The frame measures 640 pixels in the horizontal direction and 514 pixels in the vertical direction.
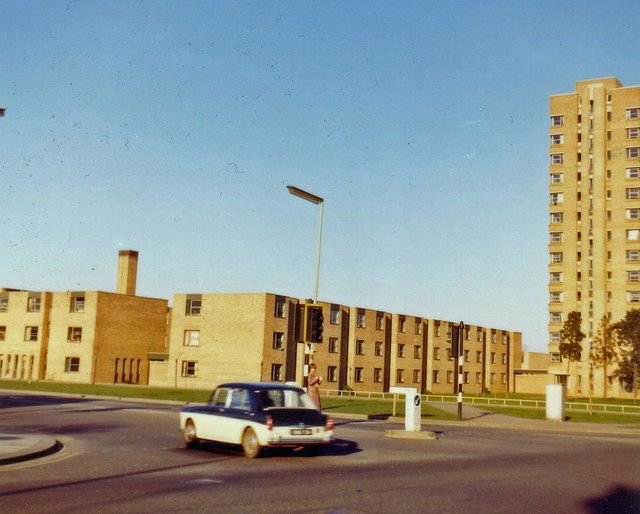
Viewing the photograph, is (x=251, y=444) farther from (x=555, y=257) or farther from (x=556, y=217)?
(x=556, y=217)

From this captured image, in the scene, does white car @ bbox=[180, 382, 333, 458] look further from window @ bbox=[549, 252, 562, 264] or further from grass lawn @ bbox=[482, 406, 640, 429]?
window @ bbox=[549, 252, 562, 264]

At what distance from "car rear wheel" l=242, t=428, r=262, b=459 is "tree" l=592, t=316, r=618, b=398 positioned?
2949 inches

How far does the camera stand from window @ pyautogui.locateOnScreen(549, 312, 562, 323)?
92.9m

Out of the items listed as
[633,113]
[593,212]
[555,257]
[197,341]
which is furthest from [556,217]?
[197,341]

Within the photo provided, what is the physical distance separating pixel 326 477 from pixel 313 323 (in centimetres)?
1126

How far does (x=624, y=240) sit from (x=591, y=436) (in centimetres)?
7137

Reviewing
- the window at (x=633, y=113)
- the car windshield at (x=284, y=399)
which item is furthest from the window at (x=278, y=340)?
the window at (x=633, y=113)

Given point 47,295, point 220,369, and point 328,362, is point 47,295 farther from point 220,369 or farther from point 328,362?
point 328,362

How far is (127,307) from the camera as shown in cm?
7381

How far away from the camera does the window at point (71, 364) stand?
69.6 metres

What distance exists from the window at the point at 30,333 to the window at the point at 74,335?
436cm

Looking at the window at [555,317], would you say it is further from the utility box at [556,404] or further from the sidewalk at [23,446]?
the sidewalk at [23,446]

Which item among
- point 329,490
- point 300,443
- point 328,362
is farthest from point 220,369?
point 329,490

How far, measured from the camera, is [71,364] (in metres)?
70.1
